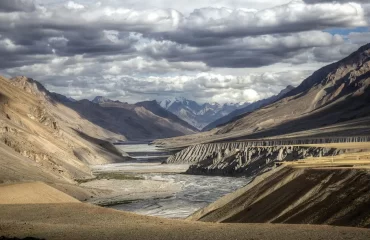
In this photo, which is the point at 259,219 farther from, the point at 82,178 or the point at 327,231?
the point at 82,178

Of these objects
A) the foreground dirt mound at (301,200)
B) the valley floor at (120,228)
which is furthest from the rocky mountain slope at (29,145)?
the foreground dirt mound at (301,200)

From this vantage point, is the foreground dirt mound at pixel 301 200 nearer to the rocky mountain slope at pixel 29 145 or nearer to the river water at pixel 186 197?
the river water at pixel 186 197

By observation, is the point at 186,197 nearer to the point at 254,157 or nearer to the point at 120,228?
the point at 254,157

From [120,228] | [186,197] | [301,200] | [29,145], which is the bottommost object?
[186,197]

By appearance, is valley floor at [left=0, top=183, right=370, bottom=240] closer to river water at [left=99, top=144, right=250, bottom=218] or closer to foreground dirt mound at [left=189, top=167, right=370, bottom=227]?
foreground dirt mound at [left=189, top=167, right=370, bottom=227]

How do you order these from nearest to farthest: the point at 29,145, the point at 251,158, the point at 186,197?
the point at 186,197 → the point at 29,145 → the point at 251,158

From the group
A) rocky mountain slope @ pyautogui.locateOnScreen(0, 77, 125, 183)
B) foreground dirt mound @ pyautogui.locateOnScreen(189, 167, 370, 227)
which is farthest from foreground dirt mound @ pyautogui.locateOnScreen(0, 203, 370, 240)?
rocky mountain slope @ pyautogui.locateOnScreen(0, 77, 125, 183)

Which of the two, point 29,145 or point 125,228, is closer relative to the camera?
point 125,228

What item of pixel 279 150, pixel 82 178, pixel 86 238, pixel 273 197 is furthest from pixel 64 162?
pixel 86 238

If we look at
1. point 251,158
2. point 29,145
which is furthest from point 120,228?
point 251,158
